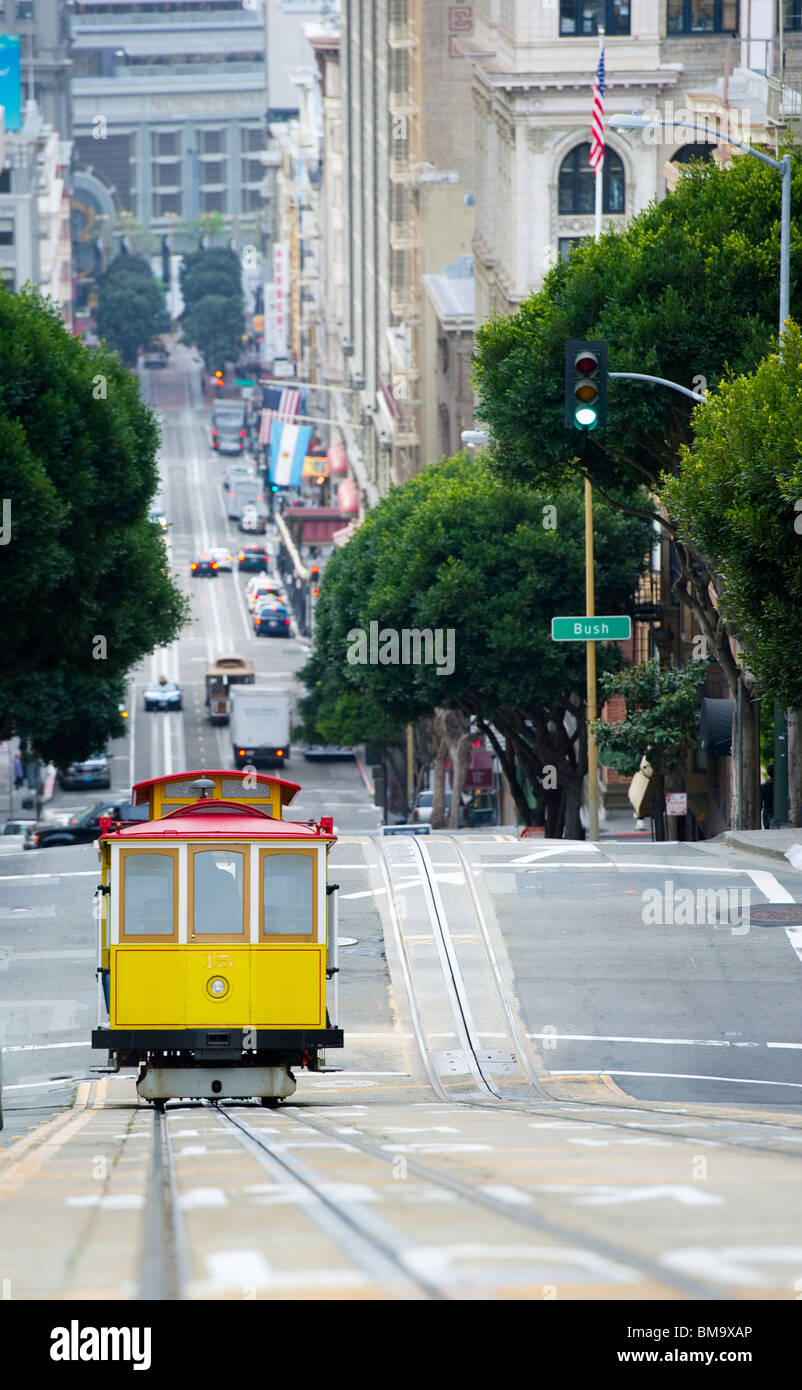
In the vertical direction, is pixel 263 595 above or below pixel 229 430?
below

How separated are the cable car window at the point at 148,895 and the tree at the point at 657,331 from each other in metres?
17.6

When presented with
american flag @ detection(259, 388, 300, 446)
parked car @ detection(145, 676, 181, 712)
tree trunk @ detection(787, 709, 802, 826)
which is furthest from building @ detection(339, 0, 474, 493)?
tree trunk @ detection(787, 709, 802, 826)

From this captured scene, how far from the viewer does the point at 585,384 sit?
23.9 m

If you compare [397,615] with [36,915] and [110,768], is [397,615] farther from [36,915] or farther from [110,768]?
[110,768]

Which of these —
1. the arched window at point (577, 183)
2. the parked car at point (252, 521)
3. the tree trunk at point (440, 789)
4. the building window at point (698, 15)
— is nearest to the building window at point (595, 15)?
the building window at point (698, 15)

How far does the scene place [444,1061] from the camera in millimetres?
23047

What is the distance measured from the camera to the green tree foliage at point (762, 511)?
2375 cm

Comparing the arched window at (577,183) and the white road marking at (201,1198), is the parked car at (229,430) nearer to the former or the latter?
the arched window at (577,183)

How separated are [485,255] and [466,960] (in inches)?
2056

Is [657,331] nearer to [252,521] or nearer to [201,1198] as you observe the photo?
[201,1198]

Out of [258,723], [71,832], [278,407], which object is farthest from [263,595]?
[71,832]

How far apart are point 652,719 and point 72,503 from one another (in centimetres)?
1296

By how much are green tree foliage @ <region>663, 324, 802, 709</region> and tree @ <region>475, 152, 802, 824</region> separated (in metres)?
8.30
